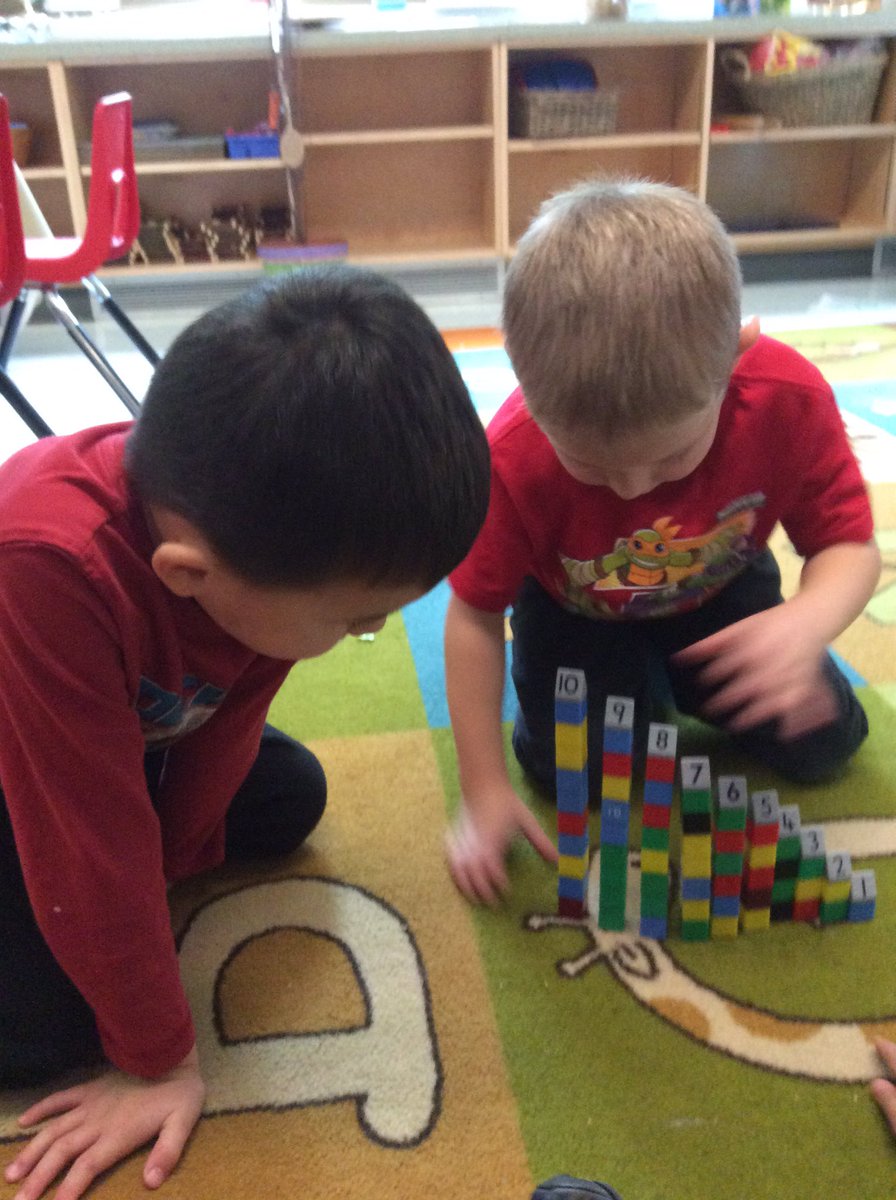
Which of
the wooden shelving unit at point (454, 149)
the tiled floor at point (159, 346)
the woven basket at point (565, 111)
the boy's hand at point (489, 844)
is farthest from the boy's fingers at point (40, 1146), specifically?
the woven basket at point (565, 111)

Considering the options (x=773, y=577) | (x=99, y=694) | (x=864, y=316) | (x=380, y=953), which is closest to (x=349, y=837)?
(x=380, y=953)

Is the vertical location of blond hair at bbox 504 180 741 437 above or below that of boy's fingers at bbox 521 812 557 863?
above

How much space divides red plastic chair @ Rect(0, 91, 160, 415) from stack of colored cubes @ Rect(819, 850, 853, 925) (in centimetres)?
140

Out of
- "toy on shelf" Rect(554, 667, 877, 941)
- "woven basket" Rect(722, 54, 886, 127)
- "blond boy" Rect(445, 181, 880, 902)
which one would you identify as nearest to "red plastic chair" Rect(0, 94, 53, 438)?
"blond boy" Rect(445, 181, 880, 902)

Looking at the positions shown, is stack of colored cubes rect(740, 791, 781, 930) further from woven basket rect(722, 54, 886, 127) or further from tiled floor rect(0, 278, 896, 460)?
woven basket rect(722, 54, 886, 127)

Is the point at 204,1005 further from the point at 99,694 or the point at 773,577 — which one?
the point at 773,577

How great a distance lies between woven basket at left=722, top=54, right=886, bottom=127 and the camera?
2.87m

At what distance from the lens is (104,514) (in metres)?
0.57

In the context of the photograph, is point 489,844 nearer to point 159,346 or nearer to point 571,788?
point 571,788

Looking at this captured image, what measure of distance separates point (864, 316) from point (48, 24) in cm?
227

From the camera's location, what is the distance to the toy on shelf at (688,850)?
2.37 ft

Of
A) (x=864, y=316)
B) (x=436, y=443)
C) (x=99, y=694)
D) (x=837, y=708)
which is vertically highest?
(x=436, y=443)

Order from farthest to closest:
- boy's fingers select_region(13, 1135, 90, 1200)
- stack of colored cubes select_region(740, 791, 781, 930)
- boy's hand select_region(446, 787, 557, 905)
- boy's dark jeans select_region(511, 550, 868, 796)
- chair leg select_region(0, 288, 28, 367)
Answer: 1. chair leg select_region(0, 288, 28, 367)
2. boy's dark jeans select_region(511, 550, 868, 796)
3. boy's hand select_region(446, 787, 557, 905)
4. stack of colored cubes select_region(740, 791, 781, 930)
5. boy's fingers select_region(13, 1135, 90, 1200)

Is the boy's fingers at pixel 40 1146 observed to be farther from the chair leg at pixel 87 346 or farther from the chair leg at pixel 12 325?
the chair leg at pixel 12 325
